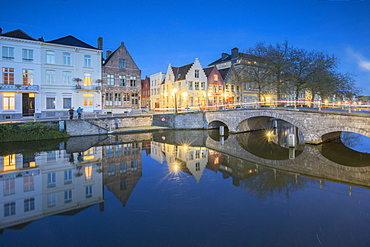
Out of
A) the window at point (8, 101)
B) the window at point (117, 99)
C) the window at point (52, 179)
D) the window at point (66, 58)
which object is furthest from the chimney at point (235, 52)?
the window at point (52, 179)

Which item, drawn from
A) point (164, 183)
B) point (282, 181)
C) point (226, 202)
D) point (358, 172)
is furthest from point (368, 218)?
point (164, 183)

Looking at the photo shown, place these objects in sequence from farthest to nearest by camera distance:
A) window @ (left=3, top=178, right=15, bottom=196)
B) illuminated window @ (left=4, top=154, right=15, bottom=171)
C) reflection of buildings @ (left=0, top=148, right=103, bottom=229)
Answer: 1. illuminated window @ (left=4, top=154, right=15, bottom=171)
2. window @ (left=3, top=178, right=15, bottom=196)
3. reflection of buildings @ (left=0, top=148, right=103, bottom=229)

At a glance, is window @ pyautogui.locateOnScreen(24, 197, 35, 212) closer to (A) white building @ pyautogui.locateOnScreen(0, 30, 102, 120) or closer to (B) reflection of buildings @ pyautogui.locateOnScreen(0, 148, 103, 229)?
(B) reflection of buildings @ pyautogui.locateOnScreen(0, 148, 103, 229)

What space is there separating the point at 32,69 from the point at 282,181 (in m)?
31.4

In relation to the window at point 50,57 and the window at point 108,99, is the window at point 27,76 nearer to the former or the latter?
the window at point 50,57

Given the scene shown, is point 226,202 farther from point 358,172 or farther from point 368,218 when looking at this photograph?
point 358,172

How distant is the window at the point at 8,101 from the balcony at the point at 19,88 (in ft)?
2.96

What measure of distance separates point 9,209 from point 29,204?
1.91 feet

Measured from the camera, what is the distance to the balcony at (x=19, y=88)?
88.2 ft

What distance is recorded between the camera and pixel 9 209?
7863 mm

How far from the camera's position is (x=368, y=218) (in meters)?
7.32

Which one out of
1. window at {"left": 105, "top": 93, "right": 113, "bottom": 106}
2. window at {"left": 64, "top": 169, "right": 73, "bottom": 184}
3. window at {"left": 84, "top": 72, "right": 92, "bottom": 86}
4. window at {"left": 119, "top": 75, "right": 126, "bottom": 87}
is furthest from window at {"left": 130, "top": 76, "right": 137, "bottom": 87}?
window at {"left": 64, "top": 169, "right": 73, "bottom": 184}

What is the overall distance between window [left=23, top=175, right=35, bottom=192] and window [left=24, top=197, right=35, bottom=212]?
4.05 ft

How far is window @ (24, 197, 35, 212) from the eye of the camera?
795 cm
